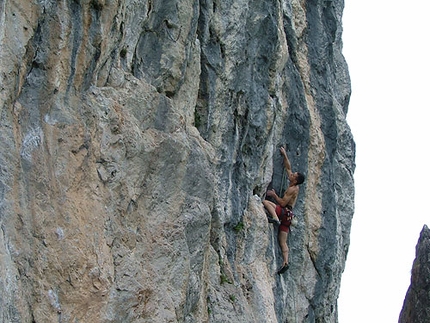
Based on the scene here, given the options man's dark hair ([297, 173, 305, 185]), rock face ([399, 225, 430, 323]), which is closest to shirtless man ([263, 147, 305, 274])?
man's dark hair ([297, 173, 305, 185])

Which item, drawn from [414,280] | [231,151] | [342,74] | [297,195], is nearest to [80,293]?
[231,151]

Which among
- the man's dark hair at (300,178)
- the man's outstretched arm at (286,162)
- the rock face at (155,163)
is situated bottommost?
the rock face at (155,163)

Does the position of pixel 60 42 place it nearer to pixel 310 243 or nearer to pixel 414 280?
pixel 310 243

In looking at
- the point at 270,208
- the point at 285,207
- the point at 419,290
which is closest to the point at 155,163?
the point at 270,208

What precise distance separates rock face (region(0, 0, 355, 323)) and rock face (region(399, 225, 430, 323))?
7.77 feet

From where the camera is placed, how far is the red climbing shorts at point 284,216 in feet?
59.2

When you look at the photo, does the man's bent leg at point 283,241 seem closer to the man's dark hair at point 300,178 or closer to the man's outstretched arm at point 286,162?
the man's dark hair at point 300,178

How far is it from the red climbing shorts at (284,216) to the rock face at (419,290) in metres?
4.70

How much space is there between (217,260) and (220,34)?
4491mm

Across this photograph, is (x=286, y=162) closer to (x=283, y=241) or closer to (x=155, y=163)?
(x=283, y=241)

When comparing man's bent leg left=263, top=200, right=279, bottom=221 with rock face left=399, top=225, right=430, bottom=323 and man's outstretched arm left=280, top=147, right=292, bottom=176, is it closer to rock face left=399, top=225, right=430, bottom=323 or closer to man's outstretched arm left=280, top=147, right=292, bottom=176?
man's outstretched arm left=280, top=147, right=292, bottom=176

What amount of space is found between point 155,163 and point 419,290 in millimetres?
10872

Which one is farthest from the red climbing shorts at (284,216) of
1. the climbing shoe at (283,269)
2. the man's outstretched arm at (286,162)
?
the man's outstretched arm at (286,162)

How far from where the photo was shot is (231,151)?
16188 mm
